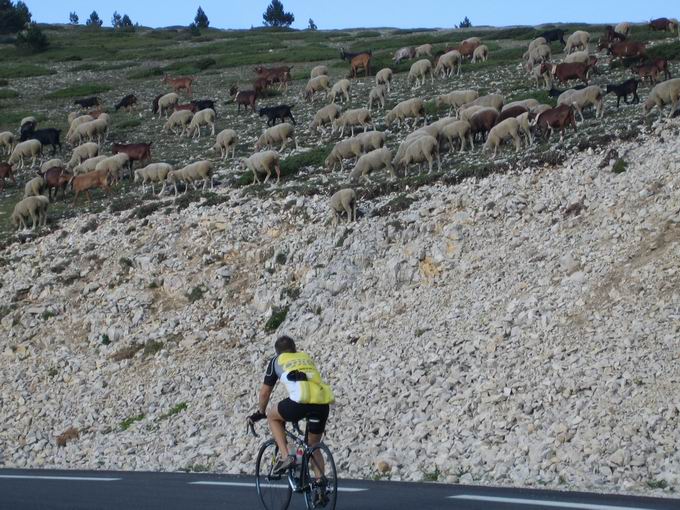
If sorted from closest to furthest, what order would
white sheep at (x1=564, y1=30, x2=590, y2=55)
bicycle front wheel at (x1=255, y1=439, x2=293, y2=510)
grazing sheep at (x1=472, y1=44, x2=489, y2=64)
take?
bicycle front wheel at (x1=255, y1=439, x2=293, y2=510), white sheep at (x1=564, y1=30, x2=590, y2=55), grazing sheep at (x1=472, y1=44, x2=489, y2=64)

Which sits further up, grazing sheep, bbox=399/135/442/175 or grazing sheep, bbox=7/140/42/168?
grazing sheep, bbox=399/135/442/175

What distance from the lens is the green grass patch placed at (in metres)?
61.5

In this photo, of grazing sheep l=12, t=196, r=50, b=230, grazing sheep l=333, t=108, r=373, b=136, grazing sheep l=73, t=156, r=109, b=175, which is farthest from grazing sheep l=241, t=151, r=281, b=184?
grazing sheep l=73, t=156, r=109, b=175

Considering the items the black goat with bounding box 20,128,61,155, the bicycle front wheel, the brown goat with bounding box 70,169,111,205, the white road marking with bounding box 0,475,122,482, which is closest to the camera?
the bicycle front wheel

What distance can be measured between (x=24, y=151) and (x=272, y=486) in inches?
1372

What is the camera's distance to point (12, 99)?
6200 cm

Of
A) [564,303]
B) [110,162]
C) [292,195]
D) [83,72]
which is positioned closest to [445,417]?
[564,303]

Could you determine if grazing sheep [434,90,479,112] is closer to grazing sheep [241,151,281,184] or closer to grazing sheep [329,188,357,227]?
Result: grazing sheep [241,151,281,184]

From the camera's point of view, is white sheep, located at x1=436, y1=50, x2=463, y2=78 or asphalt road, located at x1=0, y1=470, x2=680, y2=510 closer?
asphalt road, located at x1=0, y1=470, x2=680, y2=510

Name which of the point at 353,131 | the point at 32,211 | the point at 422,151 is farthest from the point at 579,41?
the point at 32,211

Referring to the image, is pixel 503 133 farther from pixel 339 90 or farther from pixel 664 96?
pixel 339 90

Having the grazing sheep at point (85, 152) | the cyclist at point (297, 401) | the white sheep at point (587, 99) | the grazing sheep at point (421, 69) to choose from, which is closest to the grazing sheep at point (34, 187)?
the grazing sheep at point (85, 152)

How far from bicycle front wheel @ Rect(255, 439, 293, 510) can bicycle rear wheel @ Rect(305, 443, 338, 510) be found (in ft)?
1.19

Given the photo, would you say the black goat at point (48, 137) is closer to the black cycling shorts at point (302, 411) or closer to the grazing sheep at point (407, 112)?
the grazing sheep at point (407, 112)
